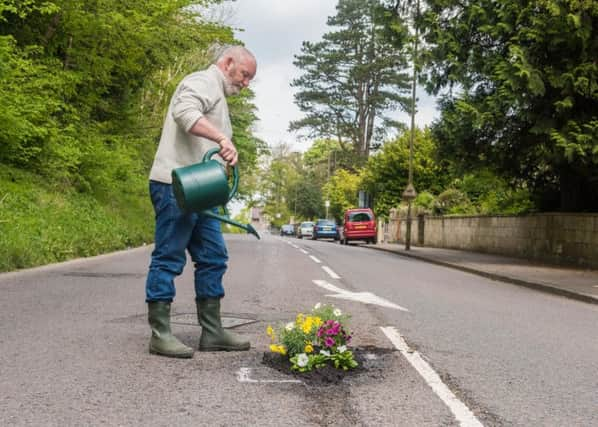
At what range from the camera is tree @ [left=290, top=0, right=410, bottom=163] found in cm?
5000

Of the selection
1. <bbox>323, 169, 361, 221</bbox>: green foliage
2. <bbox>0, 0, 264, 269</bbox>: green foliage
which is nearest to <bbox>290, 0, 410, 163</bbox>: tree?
<bbox>323, 169, 361, 221</bbox>: green foliage

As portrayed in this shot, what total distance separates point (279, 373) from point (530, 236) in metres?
16.3

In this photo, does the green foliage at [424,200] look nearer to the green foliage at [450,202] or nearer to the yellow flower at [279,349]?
the green foliage at [450,202]

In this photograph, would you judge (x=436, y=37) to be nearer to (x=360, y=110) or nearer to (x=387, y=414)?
(x=387, y=414)

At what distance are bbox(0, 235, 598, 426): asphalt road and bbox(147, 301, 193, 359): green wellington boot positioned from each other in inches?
3.0

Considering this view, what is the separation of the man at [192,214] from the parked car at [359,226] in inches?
1256

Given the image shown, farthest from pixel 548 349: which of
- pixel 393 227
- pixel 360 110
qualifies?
pixel 360 110

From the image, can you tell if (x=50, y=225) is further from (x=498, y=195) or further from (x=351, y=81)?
(x=351, y=81)

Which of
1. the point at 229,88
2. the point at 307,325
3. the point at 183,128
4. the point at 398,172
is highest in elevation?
the point at 398,172

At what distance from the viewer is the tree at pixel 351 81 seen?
5000 cm

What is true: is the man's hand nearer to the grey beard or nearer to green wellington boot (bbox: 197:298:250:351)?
the grey beard

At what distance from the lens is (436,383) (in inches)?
169

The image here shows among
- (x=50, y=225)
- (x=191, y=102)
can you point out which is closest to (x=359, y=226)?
(x=50, y=225)

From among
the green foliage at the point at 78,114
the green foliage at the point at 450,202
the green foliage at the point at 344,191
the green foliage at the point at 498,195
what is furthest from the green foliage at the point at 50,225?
the green foliage at the point at 344,191
